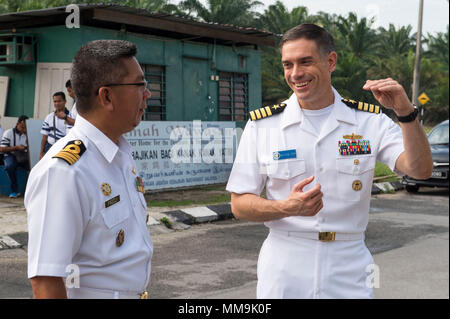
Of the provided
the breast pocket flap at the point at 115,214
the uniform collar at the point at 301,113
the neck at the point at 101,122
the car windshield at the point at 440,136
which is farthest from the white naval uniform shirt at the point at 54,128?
the car windshield at the point at 440,136

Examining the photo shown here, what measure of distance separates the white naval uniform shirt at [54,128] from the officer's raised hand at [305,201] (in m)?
5.65

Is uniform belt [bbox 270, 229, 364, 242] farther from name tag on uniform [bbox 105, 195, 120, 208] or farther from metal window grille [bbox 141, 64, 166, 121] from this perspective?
metal window grille [bbox 141, 64, 166, 121]

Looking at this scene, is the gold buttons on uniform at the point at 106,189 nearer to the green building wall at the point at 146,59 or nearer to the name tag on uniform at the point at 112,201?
the name tag on uniform at the point at 112,201

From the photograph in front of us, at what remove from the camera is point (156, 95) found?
37.9ft

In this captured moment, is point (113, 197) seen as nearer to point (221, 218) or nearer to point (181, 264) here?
point (181, 264)

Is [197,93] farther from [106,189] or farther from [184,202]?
[106,189]

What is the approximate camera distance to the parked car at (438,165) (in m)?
11.3

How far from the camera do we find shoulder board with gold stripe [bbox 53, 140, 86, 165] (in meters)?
1.51

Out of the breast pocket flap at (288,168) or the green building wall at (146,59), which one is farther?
the green building wall at (146,59)

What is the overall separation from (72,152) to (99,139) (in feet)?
0.43

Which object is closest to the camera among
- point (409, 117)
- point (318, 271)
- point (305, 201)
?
point (305, 201)

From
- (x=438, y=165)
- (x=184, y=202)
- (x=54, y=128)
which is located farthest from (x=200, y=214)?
(x=438, y=165)
